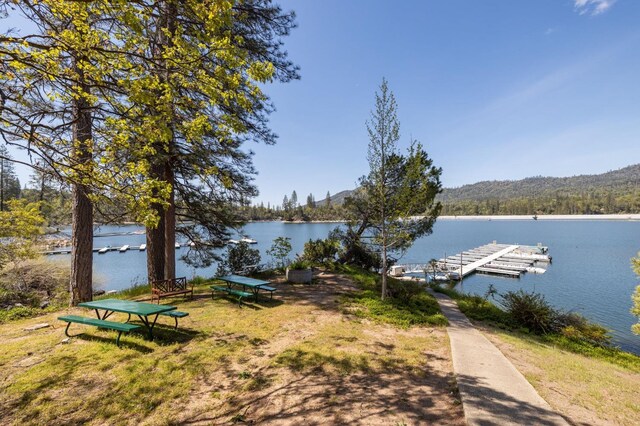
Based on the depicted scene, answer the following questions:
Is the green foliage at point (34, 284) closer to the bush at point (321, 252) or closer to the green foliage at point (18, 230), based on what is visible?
the green foliage at point (18, 230)

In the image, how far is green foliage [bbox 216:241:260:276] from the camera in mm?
13352

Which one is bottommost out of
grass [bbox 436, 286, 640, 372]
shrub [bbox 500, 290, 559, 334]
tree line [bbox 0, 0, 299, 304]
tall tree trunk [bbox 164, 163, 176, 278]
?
grass [bbox 436, 286, 640, 372]

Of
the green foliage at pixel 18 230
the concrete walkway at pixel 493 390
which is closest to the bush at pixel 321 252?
the concrete walkway at pixel 493 390

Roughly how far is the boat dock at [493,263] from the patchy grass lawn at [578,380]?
20288 millimetres

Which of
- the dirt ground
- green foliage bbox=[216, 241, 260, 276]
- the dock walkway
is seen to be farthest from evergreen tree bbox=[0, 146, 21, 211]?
the dock walkway

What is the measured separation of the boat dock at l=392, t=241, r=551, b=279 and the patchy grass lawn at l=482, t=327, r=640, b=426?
2029cm

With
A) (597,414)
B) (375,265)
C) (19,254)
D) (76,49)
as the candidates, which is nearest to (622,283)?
(375,265)

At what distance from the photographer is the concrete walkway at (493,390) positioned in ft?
10.8

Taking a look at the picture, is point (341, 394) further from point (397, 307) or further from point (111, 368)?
point (397, 307)

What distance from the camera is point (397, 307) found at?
855cm

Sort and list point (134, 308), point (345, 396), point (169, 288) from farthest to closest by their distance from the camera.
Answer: point (169, 288)
point (134, 308)
point (345, 396)

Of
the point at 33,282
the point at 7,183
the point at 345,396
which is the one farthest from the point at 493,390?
the point at 7,183

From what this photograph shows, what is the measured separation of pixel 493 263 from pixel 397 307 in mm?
36601

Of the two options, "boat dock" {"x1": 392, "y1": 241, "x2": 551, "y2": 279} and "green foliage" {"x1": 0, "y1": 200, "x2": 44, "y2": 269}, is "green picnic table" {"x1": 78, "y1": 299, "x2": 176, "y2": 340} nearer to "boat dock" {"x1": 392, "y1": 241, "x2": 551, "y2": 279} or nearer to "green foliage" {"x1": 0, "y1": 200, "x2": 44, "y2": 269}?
"green foliage" {"x1": 0, "y1": 200, "x2": 44, "y2": 269}
